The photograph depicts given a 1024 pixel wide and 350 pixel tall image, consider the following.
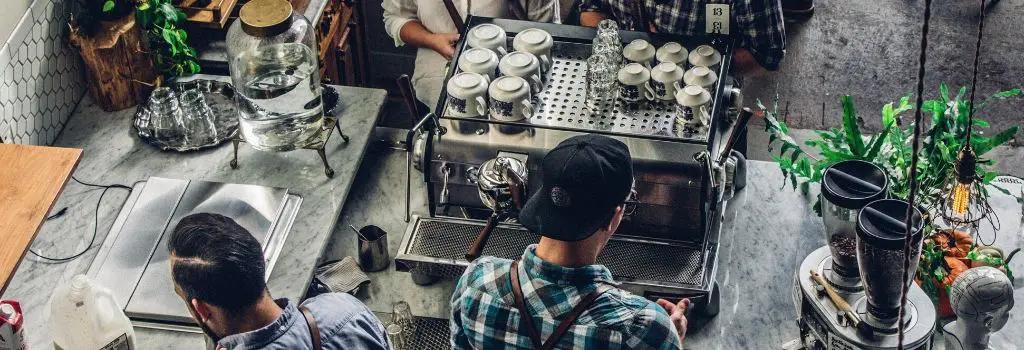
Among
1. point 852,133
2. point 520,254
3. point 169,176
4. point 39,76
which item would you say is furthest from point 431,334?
point 39,76

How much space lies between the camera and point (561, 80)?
11.0ft

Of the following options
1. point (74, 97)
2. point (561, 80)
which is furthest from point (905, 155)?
point (74, 97)

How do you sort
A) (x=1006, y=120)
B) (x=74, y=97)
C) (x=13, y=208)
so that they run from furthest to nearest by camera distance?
(x=1006, y=120) < (x=74, y=97) < (x=13, y=208)

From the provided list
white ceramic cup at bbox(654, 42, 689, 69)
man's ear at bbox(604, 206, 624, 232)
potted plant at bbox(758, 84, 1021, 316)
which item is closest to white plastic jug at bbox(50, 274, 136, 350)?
man's ear at bbox(604, 206, 624, 232)

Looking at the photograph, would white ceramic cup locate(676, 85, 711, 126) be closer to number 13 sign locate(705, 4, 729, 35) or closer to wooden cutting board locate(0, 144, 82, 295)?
number 13 sign locate(705, 4, 729, 35)

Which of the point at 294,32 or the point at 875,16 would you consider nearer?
the point at 294,32

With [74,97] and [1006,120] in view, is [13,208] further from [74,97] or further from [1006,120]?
[1006,120]

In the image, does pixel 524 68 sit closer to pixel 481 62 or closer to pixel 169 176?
pixel 481 62

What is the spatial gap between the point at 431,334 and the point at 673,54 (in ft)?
3.25

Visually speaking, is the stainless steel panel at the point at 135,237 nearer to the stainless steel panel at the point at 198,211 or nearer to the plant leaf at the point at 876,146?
the stainless steel panel at the point at 198,211

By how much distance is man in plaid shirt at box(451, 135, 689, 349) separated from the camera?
7.66 feet

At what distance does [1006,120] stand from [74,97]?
3.83 meters

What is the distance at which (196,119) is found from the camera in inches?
139

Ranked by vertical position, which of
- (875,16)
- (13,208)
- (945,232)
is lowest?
(875,16)
